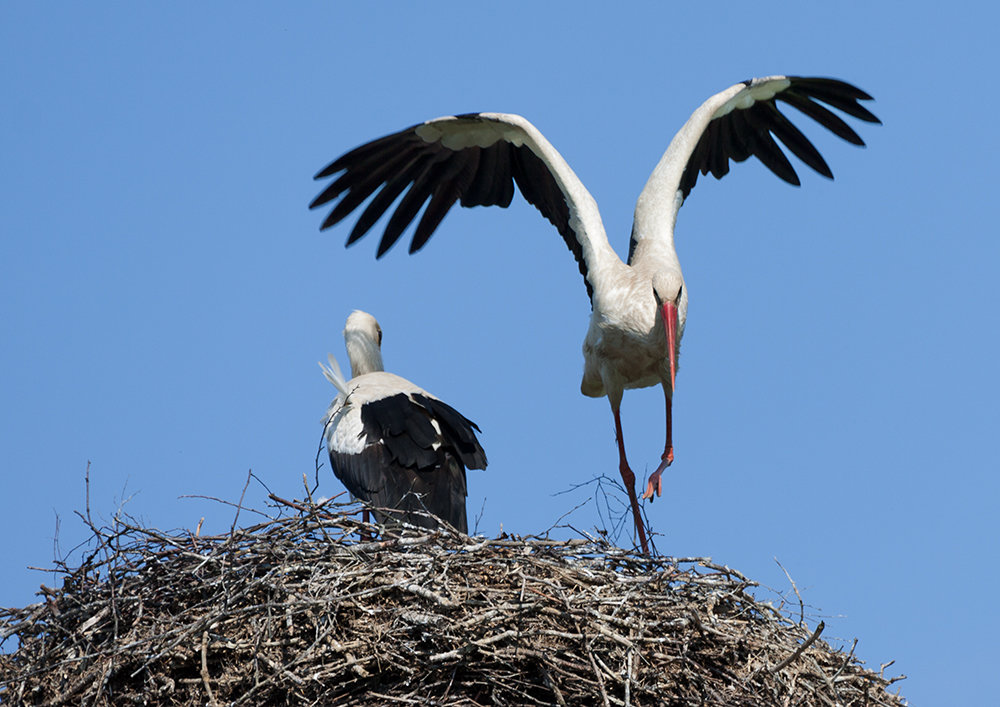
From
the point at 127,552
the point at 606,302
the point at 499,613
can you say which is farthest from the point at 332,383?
the point at 499,613

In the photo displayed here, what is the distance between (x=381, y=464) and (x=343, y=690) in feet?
5.88

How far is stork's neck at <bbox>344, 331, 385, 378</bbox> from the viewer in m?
7.49

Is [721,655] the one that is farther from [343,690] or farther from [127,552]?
[127,552]

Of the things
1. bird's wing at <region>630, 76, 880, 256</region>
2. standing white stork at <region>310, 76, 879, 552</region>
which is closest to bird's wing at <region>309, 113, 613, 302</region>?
standing white stork at <region>310, 76, 879, 552</region>

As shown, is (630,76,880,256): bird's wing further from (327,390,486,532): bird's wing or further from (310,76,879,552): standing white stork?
(327,390,486,532): bird's wing

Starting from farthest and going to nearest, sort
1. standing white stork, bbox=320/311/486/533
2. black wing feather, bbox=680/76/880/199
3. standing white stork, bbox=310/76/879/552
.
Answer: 1. black wing feather, bbox=680/76/880/199
2. standing white stork, bbox=310/76/879/552
3. standing white stork, bbox=320/311/486/533

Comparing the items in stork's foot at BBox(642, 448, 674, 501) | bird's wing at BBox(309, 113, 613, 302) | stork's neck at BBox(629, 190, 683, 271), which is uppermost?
bird's wing at BBox(309, 113, 613, 302)

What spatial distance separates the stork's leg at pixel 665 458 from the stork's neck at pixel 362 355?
179 cm

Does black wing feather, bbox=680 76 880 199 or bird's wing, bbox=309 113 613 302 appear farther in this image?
black wing feather, bbox=680 76 880 199

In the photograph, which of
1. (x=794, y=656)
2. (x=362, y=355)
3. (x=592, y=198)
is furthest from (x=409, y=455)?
(x=794, y=656)

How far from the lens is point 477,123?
682cm

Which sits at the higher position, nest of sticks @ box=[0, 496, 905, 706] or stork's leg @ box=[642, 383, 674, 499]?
stork's leg @ box=[642, 383, 674, 499]

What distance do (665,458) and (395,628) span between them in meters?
2.39

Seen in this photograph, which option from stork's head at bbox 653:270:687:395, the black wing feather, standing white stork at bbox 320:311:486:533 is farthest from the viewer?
the black wing feather
